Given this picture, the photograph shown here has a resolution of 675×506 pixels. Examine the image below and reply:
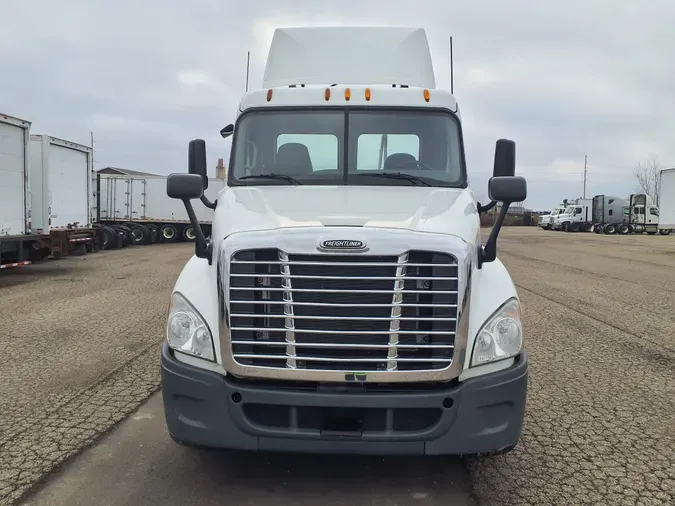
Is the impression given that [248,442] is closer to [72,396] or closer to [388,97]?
[72,396]

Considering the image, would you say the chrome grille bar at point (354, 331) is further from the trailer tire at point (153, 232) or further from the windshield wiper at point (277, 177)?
the trailer tire at point (153, 232)

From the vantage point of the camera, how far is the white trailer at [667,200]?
27094 millimetres

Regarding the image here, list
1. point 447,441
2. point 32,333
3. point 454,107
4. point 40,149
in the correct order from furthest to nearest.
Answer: point 40,149 → point 32,333 → point 454,107 → point 447,441

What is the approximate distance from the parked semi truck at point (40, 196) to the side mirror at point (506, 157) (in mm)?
11028

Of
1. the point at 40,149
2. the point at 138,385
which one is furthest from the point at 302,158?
the point at 40,149

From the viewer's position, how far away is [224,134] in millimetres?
5551

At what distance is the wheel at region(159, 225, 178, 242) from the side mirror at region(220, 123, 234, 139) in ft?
80.5

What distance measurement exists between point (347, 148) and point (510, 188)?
54.9 inches

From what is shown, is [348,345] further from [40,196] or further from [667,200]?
[667,200]

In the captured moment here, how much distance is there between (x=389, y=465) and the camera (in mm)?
3740

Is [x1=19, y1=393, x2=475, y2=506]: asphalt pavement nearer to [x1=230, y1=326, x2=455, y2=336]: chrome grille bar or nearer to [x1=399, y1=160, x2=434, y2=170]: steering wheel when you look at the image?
[x1=230, y1=326, x2=455, y2=336]: chrome grille bar

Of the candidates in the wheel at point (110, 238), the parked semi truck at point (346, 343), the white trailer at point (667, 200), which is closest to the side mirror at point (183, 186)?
the parked semi truck at point (346, 343)

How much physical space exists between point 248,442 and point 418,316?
1.15 m

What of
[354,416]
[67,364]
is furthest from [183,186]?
[67,364]
